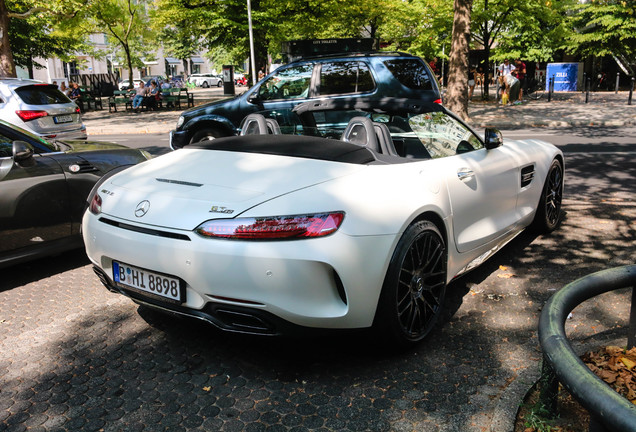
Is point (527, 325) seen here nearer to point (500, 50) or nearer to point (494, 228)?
point (494, 228)

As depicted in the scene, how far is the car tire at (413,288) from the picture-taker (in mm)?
3236

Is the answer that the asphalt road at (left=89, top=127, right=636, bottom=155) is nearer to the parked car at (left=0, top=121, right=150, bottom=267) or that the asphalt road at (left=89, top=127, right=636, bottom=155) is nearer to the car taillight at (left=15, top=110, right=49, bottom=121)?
the car taillight at (left=15, top=110, right=49, bottom=121)

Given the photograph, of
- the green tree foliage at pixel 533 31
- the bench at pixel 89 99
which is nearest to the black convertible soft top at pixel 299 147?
the green tree foliage at pixel 533 31

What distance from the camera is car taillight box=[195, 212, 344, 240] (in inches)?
117

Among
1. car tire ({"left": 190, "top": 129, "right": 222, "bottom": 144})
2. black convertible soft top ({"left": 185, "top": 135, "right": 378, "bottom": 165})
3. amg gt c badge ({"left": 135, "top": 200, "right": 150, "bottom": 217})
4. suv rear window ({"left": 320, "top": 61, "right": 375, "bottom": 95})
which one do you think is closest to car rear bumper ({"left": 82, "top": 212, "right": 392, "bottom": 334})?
amg gt c badge ({"left": 135, "top": 200, "right": 150, "bottom": 217})

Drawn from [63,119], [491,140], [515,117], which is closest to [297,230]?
[491,140]

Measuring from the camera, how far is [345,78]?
10.3 metres

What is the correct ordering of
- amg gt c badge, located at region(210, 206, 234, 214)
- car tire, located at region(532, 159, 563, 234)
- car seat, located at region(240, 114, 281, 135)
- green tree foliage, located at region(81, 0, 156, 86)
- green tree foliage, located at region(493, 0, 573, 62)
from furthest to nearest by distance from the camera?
green tree foliage, located at region(81, 0, 156, 86) < green tree foliage, located at region(493, 0, 573, 62) < car tire, located at region(532, 159, 563, 234) < car seat, located at region(240, 114, 281, 135) < amg gt c badge, located at region(210, 206, 234, 214)

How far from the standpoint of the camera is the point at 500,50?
28922 mm

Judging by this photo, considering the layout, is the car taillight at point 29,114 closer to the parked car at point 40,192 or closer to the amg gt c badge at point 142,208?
the parked car at point 40,192

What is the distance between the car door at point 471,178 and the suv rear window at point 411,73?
590cm

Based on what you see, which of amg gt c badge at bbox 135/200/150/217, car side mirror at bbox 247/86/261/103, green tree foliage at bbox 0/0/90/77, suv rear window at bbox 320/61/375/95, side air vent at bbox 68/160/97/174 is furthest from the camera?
green tree foliage at bbox 0/0/90/77

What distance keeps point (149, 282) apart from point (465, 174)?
2177mm

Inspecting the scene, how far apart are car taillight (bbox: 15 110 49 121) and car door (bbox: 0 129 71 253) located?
7714mm
